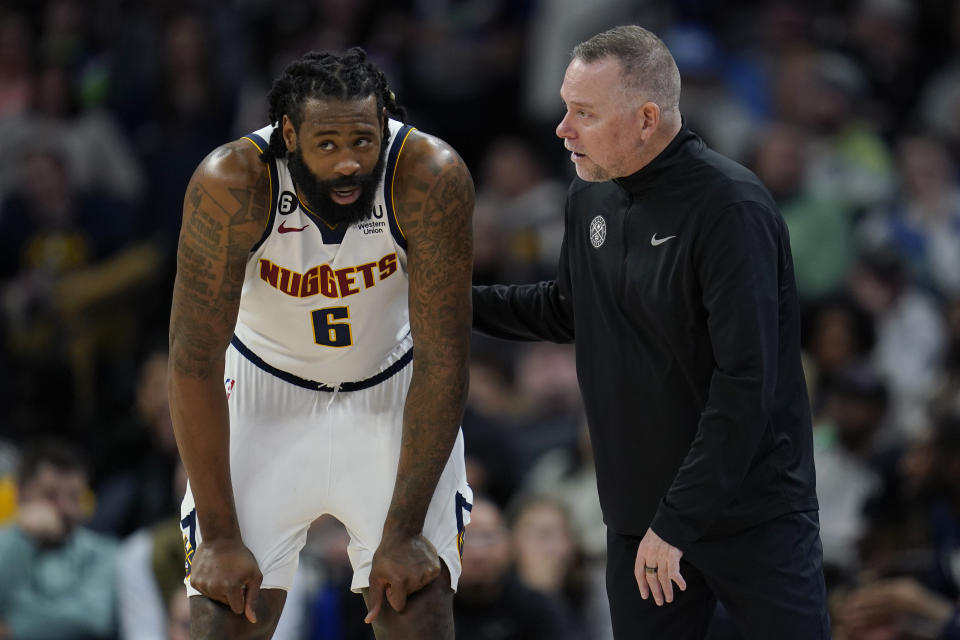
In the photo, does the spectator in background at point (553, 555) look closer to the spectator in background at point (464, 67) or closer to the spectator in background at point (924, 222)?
the spectator in background at point (924, 222)

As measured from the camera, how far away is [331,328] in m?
4.07

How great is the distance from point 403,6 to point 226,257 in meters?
6.94

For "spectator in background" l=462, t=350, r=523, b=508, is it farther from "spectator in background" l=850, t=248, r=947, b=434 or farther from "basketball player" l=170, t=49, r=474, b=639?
"basketball player" l=170, t=49, r=474, b=639

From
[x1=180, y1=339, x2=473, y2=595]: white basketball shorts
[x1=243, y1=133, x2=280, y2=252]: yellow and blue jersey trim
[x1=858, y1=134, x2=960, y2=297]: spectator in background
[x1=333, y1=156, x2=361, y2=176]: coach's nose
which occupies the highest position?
[x1=333, y1=156, x2=361, y2=176]: coach's nose

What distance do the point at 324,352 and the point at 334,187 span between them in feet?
1.74

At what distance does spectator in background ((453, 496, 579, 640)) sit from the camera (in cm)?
646

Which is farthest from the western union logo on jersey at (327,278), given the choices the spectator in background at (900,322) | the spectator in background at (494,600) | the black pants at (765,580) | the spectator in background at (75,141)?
the spectator in background at (75,141)

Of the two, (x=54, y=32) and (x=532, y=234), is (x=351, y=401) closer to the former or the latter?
(x=532, y=234)

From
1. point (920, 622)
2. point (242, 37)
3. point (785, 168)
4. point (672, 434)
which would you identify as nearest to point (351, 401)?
point (672, 434)

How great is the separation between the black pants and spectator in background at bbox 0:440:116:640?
3.76 meters

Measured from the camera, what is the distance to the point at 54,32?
1032 cm

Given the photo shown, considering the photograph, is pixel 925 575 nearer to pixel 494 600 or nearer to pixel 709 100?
pixel 494 600

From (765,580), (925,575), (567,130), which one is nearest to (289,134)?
(567,130)

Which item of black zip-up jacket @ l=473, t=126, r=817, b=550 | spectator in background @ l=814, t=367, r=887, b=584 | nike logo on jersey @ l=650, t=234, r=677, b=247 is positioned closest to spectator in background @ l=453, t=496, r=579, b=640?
spectator in background @ l=814, t=367, r=887, b=584
